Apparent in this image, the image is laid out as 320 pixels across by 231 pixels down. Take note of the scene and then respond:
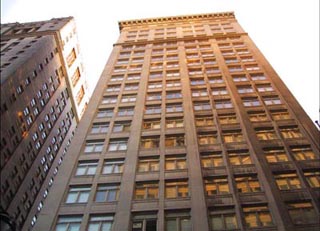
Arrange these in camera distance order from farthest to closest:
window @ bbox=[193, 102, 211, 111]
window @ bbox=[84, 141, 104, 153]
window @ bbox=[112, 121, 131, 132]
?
window @ bbox=[193, 102, 211, 111]
window @ bbox=[112, 121, 131, 132]
window @ bbox=[84, 141, 104, 153]

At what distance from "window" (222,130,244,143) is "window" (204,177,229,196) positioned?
5.37m

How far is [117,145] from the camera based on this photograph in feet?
112

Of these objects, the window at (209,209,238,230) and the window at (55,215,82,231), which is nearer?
the window at (209,209,238,230)

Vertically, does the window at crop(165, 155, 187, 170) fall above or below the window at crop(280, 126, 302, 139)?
below

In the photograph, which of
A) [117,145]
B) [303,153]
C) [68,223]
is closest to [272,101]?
[303,153]

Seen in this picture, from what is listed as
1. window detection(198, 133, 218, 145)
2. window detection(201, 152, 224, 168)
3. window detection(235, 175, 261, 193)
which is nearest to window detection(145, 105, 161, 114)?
window detection(198, 133, 218, 145)

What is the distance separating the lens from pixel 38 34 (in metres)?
63.4

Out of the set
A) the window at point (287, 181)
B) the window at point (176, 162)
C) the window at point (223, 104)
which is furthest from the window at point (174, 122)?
the window at point (287, 181)

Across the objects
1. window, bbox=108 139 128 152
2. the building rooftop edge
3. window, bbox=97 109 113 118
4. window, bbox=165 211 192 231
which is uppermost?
the building rooftop edge

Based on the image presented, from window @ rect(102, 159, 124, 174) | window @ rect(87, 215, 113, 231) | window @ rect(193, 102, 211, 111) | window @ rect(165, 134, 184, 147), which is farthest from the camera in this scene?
window @ rect(193, 102, 211, 111)

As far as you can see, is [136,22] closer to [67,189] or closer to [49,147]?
[49,147]

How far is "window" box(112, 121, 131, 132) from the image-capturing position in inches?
1437

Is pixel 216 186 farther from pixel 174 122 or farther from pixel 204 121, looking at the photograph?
pixel 174 122

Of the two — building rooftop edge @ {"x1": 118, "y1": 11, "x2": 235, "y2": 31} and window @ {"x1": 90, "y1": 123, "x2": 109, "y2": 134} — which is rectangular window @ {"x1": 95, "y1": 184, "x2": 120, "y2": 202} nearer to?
window @ {"x1": 90, "y1": 123, "x2": 109, "y2": 134}
